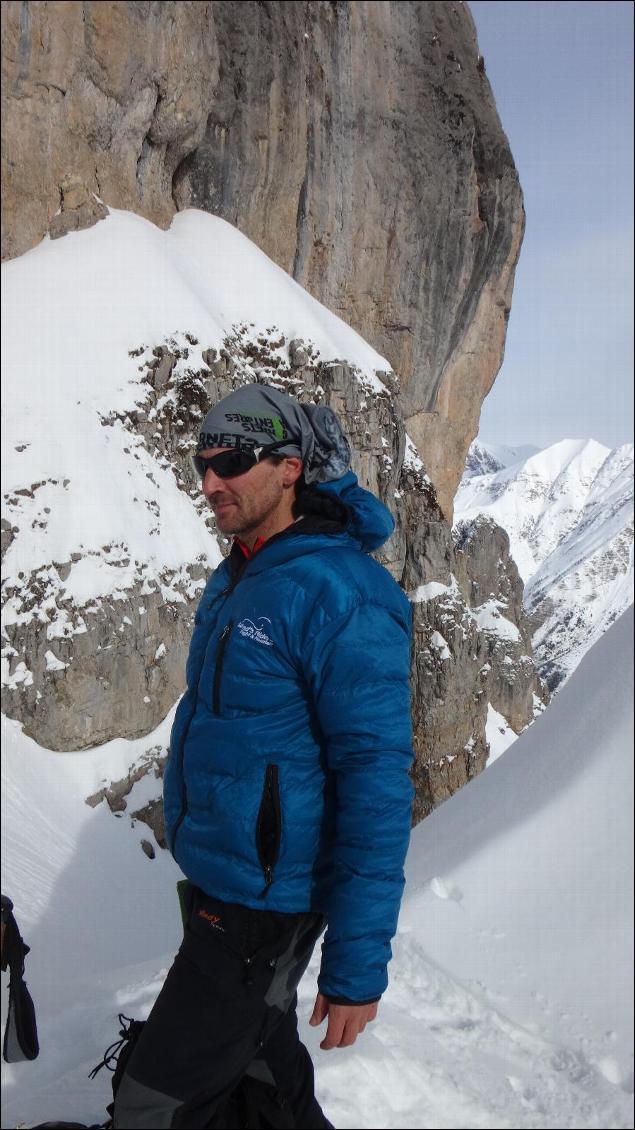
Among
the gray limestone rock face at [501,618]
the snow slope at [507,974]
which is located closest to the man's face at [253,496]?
the snow slope at [507,974]

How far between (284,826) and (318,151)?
20091mm

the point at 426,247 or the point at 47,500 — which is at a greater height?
the point at 426,247

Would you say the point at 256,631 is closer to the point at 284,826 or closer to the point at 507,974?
the point at 284,826

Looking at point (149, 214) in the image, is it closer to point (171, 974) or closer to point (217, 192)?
point (217, 192)

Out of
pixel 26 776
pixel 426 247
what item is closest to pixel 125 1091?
pixel 26 776

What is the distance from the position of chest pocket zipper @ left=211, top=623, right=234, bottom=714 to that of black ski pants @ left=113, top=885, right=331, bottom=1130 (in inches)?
16.9

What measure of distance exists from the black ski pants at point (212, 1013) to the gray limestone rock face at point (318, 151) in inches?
526

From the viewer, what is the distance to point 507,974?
242 centimetres

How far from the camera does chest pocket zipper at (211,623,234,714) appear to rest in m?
1.79

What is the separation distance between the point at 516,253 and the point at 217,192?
32.7ft

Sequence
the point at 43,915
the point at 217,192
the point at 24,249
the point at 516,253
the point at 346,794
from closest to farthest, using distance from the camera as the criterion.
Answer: the point at 346,794
the point at 43,915
the point at 24,249
the point at 217,192
the point at 516,253

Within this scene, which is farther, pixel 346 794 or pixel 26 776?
pixel 26 776

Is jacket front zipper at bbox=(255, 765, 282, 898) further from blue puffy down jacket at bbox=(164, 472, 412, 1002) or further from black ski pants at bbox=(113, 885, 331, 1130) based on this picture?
black ski pants at bbox=(113, 885, 331, 1130)

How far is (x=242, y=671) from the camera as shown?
1.74 meters
